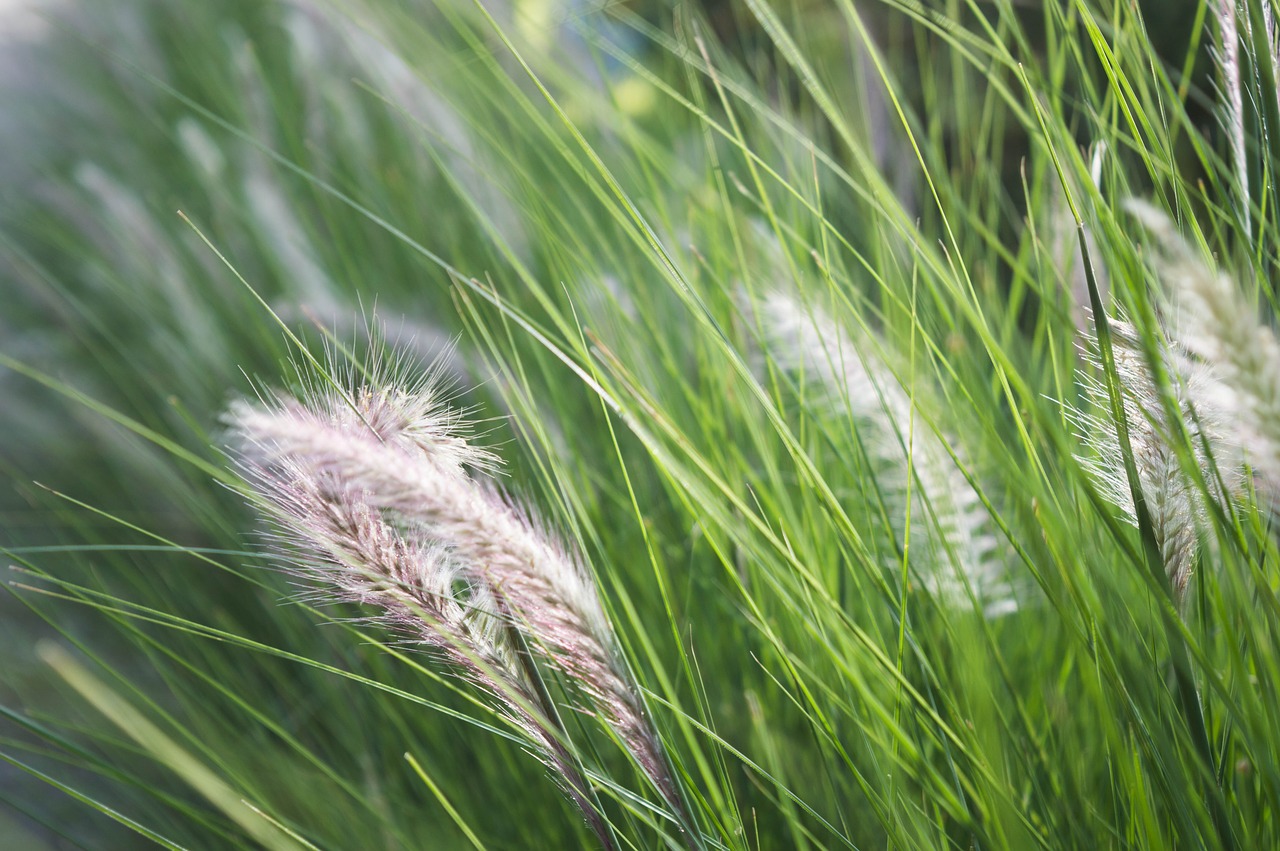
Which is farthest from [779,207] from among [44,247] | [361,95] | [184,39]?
[184,39]

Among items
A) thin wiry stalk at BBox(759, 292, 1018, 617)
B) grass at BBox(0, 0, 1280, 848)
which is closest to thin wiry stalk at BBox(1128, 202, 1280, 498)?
grass at BBox(0, 0, 1280, 848)

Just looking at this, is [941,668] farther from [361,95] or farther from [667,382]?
[361,95]

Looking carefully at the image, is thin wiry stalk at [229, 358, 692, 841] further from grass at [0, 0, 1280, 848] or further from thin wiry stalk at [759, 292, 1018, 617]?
thin wiry stalk at [759, 292, 1018, 617]

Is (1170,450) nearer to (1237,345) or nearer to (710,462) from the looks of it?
(1237,345)

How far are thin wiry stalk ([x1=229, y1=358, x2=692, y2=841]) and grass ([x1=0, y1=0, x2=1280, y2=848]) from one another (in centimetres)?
2

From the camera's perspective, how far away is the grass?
0.40 meters

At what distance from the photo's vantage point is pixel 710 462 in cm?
65

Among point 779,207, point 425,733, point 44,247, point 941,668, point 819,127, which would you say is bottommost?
point 425,733

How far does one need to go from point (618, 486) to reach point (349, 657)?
276mm

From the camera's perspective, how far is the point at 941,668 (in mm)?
462

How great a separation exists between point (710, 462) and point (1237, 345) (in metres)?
0.41

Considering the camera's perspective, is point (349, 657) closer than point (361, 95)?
Yes

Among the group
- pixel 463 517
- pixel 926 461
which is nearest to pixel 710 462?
pixel 926 461

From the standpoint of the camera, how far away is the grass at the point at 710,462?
40 cm
